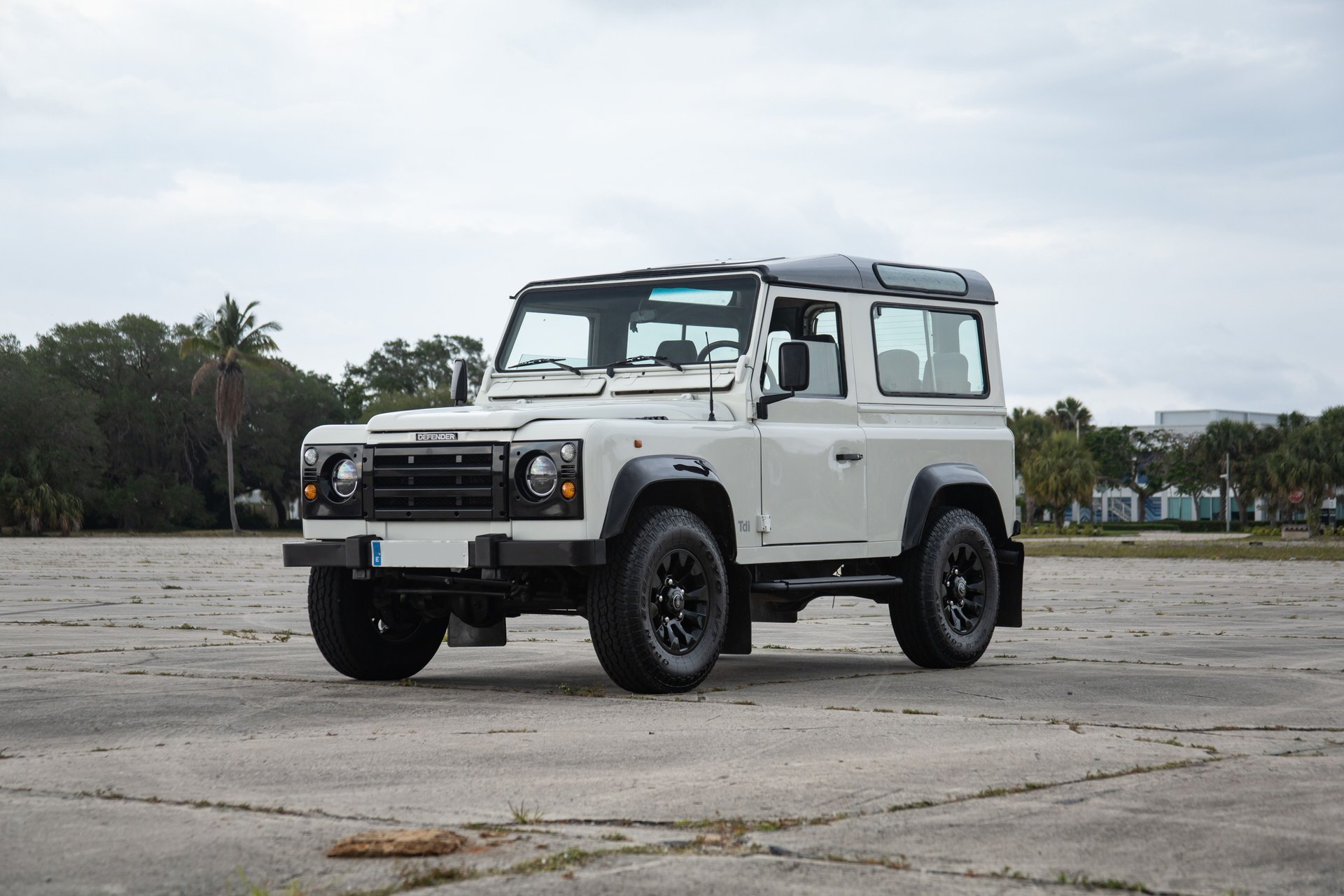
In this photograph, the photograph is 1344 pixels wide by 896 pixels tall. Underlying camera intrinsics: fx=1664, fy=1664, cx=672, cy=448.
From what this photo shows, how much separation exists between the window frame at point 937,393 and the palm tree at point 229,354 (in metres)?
65.2

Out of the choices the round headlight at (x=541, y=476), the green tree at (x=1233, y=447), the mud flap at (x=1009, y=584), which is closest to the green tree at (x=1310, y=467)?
the green tree at (x=1233, y=447)

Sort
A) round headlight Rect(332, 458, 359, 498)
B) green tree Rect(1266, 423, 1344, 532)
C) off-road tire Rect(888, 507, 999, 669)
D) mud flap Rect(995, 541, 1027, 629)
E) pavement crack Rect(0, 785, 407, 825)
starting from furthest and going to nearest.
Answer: green tree Rect(1266, 423, 1344, 532) < mud flap Rect(995, 541, 1027, 629) < off-road tire Rect(888, 507, 999, 669) < round headlight Rect(332, 458, 359, 498) < pavement crack Rect(0, 785, 407, 825)

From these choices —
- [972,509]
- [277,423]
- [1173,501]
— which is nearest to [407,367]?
[277,423]

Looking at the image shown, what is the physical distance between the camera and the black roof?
393 inches

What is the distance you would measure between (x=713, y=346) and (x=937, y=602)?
2270 mm

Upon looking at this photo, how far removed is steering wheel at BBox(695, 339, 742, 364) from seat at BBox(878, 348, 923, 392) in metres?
1.26

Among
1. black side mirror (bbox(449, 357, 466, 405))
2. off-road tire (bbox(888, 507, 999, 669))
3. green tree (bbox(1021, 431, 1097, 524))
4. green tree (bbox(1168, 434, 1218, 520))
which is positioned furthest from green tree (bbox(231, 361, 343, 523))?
off-road tire (bbox(888, 507, 999, 669))

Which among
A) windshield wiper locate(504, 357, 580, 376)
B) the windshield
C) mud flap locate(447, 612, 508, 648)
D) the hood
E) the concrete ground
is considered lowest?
the concrete ground

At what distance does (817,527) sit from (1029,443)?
296 feet

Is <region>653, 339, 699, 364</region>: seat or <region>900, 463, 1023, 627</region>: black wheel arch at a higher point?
<region>653, 339, 699, 364</region>: seat

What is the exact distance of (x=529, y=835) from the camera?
4.76 m

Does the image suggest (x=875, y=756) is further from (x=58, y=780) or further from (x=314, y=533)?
(x=314, y=533)

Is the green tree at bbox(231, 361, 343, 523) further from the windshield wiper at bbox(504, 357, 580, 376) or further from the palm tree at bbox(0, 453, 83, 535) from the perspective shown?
the windshield wiper at bbox(504, 357, 580, 376)

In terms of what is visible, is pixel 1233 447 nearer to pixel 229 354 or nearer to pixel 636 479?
pixel 229 354
